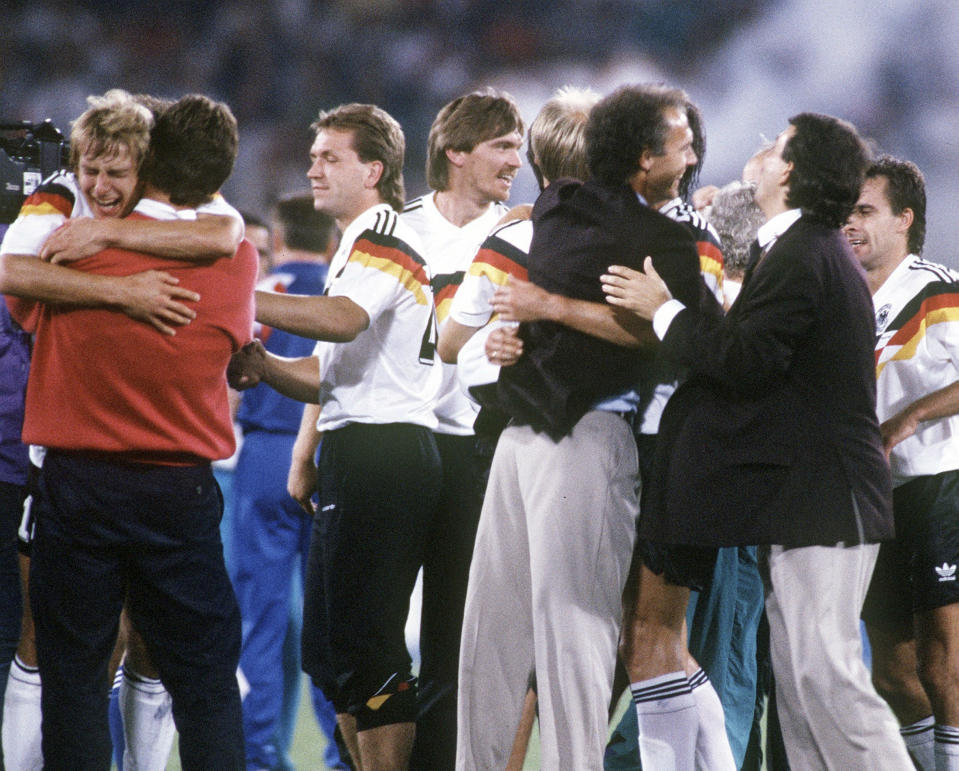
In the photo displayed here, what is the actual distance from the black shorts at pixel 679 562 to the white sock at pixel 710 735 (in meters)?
0.26

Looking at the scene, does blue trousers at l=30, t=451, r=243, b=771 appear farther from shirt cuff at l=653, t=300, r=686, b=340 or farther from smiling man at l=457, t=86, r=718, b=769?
shirt cuff at l=653, t=300, r=686, b=340

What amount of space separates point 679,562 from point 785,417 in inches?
16.2

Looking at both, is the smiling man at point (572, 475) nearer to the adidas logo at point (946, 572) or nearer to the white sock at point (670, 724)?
the white sock at point (670, 724)

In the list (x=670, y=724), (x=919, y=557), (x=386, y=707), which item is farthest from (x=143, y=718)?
(x=919, y=557)

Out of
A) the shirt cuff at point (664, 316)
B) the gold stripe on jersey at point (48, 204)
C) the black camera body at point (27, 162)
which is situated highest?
the black camera body at point (27, 162)

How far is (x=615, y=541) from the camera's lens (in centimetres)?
231

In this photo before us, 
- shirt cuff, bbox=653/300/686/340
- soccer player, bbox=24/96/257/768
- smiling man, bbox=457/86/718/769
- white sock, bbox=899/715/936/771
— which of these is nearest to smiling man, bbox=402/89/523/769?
smiling man, bbox=457/86/718/769

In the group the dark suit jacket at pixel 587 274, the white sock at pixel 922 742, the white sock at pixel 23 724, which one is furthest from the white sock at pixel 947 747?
the white sock at pixel 23 724

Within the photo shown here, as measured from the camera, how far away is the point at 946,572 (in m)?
2.94

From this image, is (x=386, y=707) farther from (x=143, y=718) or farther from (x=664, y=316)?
(x=664, y=316)

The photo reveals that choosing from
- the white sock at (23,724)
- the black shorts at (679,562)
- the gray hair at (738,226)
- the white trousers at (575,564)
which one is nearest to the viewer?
the white trousers at (575,564)

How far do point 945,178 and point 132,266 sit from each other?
6491mm

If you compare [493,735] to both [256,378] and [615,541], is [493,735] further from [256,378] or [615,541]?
[256,378]

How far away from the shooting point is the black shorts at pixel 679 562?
240 cm
